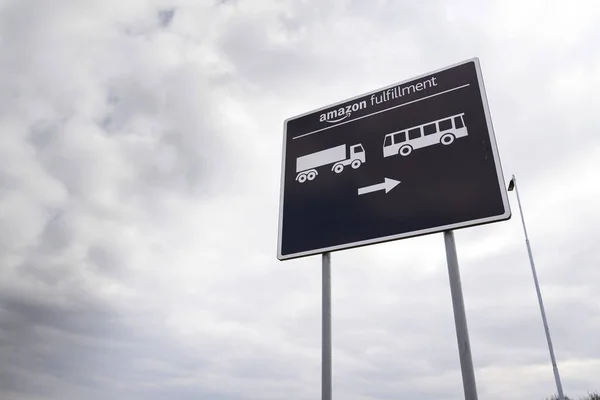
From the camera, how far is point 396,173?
5137 mm

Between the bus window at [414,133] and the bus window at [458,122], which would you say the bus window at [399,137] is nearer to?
the bus window at [414,133]

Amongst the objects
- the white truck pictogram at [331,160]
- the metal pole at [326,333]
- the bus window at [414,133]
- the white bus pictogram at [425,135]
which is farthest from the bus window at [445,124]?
the metal pole at [326,333]

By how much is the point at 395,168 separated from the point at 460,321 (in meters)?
1.89

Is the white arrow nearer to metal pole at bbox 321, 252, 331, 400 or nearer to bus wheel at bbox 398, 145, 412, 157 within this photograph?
bus wheel at bbox 398, 145, 412, 157

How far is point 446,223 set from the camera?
4535 millimetres

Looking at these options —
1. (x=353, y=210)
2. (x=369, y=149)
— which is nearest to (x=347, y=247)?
(x=353, y=210)

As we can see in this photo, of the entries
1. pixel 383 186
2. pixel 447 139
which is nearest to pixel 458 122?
pixel 447 139

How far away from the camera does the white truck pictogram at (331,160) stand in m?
5.52

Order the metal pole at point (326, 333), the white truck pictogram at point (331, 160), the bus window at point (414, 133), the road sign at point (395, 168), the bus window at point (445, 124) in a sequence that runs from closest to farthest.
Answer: the metal pole at point (326, 333)
the road sign at point (395, 168)
the bus window at point (445, 124)
the bus window at point (414, 133)
the white truck pictogram at point (331, 160)

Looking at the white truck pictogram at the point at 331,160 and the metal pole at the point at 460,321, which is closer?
the metal pole at the point at 460,321

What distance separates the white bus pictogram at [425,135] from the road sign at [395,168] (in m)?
0.01

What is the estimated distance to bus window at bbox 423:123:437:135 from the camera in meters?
5.17

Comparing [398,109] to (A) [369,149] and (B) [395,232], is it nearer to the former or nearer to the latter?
(A) [369,149]

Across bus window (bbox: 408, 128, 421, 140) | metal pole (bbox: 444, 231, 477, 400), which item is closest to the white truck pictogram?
bus window (bbox: 408, 128, 421, 140)
